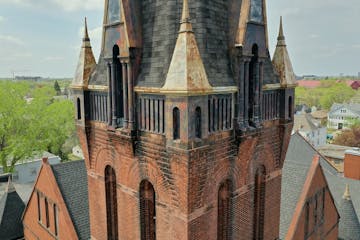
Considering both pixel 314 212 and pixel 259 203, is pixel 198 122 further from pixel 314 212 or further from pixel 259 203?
pixel 314 212

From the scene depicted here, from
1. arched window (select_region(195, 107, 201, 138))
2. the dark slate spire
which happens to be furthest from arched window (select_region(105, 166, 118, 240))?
the dark slate spire

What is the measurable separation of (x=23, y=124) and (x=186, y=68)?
35108 millimetres

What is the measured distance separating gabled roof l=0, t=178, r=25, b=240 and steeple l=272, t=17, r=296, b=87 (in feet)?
59.1

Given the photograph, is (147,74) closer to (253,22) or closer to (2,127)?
(253,22)

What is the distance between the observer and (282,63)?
858 cm

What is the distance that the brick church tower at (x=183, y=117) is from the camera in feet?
19.7

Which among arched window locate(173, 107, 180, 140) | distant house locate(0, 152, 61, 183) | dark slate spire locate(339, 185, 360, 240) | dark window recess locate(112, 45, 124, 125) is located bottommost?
distant house locate(0, 152, 61, 183)

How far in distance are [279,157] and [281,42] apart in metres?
3.44

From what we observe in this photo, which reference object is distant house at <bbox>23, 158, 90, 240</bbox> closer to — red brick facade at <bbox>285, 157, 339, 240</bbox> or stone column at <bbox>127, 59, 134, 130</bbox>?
stone column at <bbox>127, 59, 134, 130</bbox>

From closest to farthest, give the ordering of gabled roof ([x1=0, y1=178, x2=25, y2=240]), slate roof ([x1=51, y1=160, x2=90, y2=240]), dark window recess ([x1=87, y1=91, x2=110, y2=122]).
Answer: dark window recess ([x1=87, y1=91, x2=110, y2=122]) → slate roof ([x1=51, y1=160, x2=90, y2=240]) → gabled roof ([x1=0, y1=178, x2=25, y2=240])

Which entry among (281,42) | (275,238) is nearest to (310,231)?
(275,238)

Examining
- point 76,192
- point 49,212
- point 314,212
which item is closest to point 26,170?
point 49,212

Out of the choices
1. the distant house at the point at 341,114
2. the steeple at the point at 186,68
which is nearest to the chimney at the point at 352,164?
the steeple at the point at 186,68

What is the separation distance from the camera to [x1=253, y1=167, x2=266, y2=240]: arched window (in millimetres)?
8570
